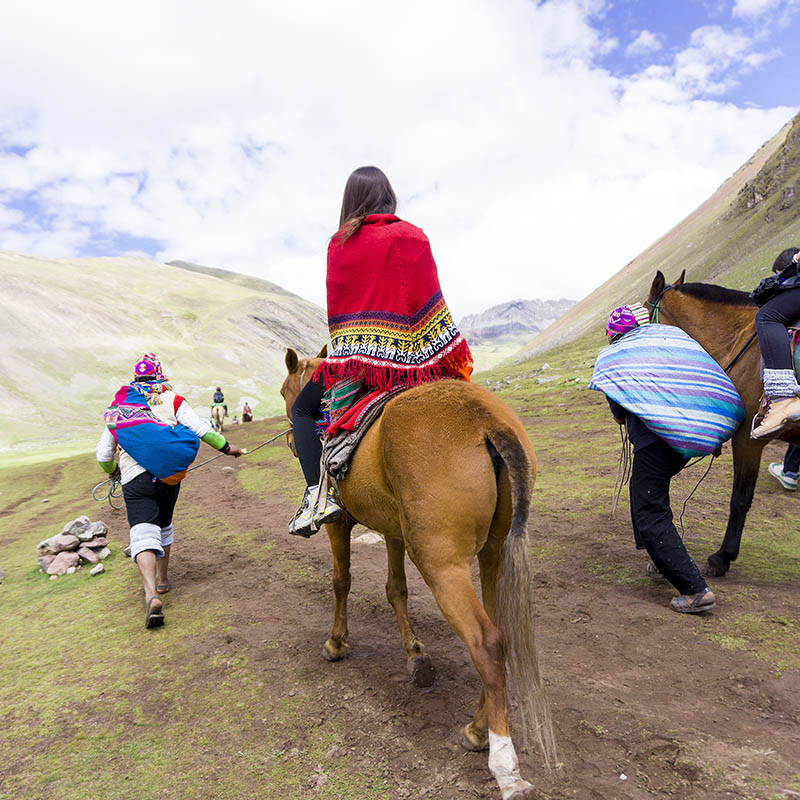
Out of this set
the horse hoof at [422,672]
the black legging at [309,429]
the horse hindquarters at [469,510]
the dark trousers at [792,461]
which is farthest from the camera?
the dark trousers at [792,461]

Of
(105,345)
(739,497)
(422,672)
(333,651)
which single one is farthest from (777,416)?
(105,345)

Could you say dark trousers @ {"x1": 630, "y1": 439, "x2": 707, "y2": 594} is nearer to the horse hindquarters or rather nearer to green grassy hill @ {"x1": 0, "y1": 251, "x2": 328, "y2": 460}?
the horse hindquarters

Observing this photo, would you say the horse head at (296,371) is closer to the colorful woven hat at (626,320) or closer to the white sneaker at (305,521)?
the white sneaker at (305,521)

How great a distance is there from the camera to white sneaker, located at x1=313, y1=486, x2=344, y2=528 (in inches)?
144

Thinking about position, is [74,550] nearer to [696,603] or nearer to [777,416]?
[696,603]

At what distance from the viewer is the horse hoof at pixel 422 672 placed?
3646 millimetres

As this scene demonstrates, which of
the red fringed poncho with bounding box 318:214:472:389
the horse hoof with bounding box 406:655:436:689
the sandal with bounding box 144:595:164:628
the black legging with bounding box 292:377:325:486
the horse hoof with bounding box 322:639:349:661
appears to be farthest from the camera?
the sandal with bounding box 144:595:164:628

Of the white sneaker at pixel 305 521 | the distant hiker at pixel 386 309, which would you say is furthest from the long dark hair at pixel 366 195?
the white sneaker at pixel 305 521

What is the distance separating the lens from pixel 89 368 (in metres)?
57.0

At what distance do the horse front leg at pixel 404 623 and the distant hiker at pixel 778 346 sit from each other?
317 centimetres

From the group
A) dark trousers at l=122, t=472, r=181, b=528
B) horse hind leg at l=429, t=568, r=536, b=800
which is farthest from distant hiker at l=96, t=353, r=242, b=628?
horse hind leg at l=429, t=568, r=536, b=800

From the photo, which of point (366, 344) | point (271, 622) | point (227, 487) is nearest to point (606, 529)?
point (271, 622)

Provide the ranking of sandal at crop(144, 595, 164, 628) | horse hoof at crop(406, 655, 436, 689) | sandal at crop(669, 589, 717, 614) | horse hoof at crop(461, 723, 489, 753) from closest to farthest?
horse hoof at crop(461, 723, 489, 753) < horse hoof at crop(406, 655, 436, 689) < sandal at crop(669, 589, 717, 614) < sandal at crop(144, 595, 164, 628)

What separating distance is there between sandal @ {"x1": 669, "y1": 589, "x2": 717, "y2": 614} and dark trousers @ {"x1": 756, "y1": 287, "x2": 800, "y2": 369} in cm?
199
